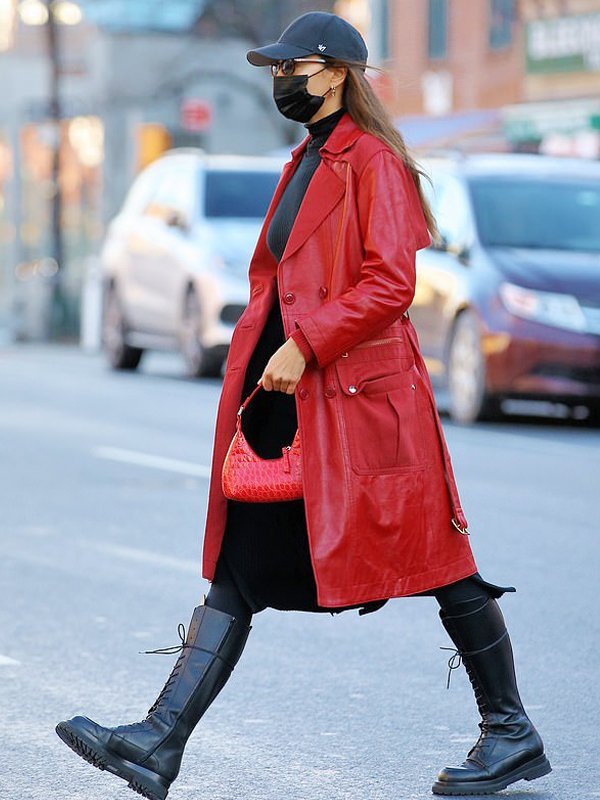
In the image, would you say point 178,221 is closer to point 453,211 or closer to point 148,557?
point 453,211

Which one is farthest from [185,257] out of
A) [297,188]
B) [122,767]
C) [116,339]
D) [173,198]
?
[122,767]

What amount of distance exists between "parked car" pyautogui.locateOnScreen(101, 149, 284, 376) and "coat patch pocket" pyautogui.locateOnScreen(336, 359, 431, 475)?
11.6 m

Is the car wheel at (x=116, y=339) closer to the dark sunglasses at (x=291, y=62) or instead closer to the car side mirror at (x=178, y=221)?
the car side mirror at (x=178, y=221)

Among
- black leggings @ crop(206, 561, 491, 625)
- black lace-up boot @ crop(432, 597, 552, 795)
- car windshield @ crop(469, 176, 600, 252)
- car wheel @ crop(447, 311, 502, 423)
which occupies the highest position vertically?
black leggings @ crop(206, 561, 491, 625)

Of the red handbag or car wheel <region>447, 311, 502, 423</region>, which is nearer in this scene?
the red handbag

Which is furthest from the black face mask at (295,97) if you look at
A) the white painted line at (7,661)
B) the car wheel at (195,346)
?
the car wheel at (195,346)

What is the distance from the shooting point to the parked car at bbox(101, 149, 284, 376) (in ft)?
55.9

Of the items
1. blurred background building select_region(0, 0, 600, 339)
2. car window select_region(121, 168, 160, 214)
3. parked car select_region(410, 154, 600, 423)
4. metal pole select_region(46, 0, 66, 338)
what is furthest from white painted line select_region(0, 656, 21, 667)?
metal pole select_region(46, 0, 66, 338)

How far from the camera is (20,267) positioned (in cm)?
3866

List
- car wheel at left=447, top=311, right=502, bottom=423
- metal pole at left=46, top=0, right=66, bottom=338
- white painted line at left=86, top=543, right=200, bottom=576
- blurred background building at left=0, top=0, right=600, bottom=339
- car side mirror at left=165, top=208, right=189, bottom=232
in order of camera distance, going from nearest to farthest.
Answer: white painted line at left=86, top=543, right=200, bottom=576, car wheel at left=447, top=311, right=502, bottom=423, car side mirror at left=165, top=208, right=189, bottom=232, blurred background building at left=0, top=0, right=600, bottom=339, metal pole at left=46, top=0, right=66, bottom=338

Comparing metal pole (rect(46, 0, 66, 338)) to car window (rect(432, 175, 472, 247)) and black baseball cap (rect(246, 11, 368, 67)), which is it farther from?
black baseball cap (rect(246, 11, 368, 67))

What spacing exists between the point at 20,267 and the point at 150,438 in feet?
84.7

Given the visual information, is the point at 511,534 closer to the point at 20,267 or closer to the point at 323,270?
the point at 323,270

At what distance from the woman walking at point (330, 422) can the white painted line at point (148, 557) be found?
3.46m
